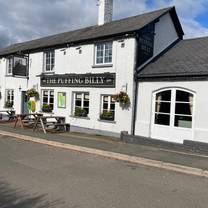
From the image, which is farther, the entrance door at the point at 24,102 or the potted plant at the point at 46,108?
the entrance door at the point at 24,102

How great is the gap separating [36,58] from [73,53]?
3.52 m

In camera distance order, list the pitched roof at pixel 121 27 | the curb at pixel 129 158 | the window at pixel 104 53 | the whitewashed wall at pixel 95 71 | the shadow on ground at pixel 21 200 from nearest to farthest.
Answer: the shadow on ground at pixel 21 200 < the curb at pixel 129 158 < the whitewashed wall at pixel 95 71 < the pitched roof at pixel 121 27 < the window at pixel 104 53

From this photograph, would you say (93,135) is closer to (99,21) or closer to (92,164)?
(92,164)

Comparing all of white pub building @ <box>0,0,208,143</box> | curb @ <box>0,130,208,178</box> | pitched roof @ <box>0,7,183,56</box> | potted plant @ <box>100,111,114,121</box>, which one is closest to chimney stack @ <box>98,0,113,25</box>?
white pub building @ <box>0,0,208,143</box>

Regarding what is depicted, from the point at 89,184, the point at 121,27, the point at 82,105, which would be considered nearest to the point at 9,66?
the point at 82,105

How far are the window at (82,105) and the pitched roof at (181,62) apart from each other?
367 centimetres

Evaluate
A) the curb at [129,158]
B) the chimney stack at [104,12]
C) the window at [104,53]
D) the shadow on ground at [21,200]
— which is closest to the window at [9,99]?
the chimney stack at [104,12]

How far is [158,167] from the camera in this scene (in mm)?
9133

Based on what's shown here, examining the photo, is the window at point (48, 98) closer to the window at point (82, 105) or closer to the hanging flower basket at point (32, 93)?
the hanging flower basket at point (32, 93)

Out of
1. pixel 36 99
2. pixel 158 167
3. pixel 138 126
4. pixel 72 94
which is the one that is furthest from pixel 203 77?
pixel 36 99

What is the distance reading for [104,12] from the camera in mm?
19500

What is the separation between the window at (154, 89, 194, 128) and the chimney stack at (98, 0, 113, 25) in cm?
773

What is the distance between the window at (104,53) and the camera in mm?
15769

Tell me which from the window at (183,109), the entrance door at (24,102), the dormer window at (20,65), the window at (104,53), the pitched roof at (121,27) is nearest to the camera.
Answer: the window at (183,109)
